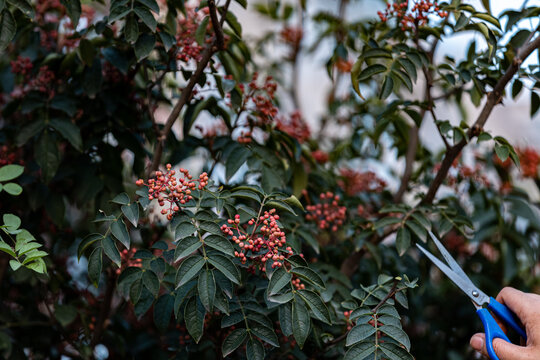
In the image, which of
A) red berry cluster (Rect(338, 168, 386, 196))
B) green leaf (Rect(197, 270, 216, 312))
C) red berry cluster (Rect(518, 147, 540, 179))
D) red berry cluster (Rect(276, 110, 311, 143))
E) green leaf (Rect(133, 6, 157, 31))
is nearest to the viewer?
green leaf (Rect(197, 270, 216, 312))

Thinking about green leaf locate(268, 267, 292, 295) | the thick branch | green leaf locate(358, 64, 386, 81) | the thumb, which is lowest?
the thumb

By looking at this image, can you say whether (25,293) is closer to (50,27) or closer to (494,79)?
(50,27)

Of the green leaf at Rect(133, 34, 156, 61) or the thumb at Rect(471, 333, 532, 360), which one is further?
the green leaf at Rect(133, 34, 156, 61)

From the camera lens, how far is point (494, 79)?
1045mm

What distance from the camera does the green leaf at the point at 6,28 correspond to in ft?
2.92

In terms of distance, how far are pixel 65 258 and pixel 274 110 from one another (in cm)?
69

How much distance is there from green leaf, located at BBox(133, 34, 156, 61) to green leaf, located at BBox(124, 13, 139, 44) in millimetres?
20

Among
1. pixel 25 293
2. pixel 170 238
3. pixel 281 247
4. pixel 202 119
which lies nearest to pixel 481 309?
pixel 281 247

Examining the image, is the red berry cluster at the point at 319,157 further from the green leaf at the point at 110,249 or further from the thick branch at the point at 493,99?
the green leaf at the point at 110,249

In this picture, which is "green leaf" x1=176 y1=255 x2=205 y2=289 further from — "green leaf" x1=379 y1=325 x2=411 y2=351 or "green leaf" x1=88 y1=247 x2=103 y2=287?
"green leaf" x1=379 y1=325 x2=411 y2=351

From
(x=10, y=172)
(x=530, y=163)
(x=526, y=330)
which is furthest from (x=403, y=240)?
(x=530, y=163)

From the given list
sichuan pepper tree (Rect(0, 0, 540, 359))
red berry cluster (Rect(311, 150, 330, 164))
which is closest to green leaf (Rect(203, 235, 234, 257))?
sichuan pepper tree (Rect(0, 0, 540, 359))

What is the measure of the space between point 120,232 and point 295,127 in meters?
0.63

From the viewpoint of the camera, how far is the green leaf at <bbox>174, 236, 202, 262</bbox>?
2.39 ft
